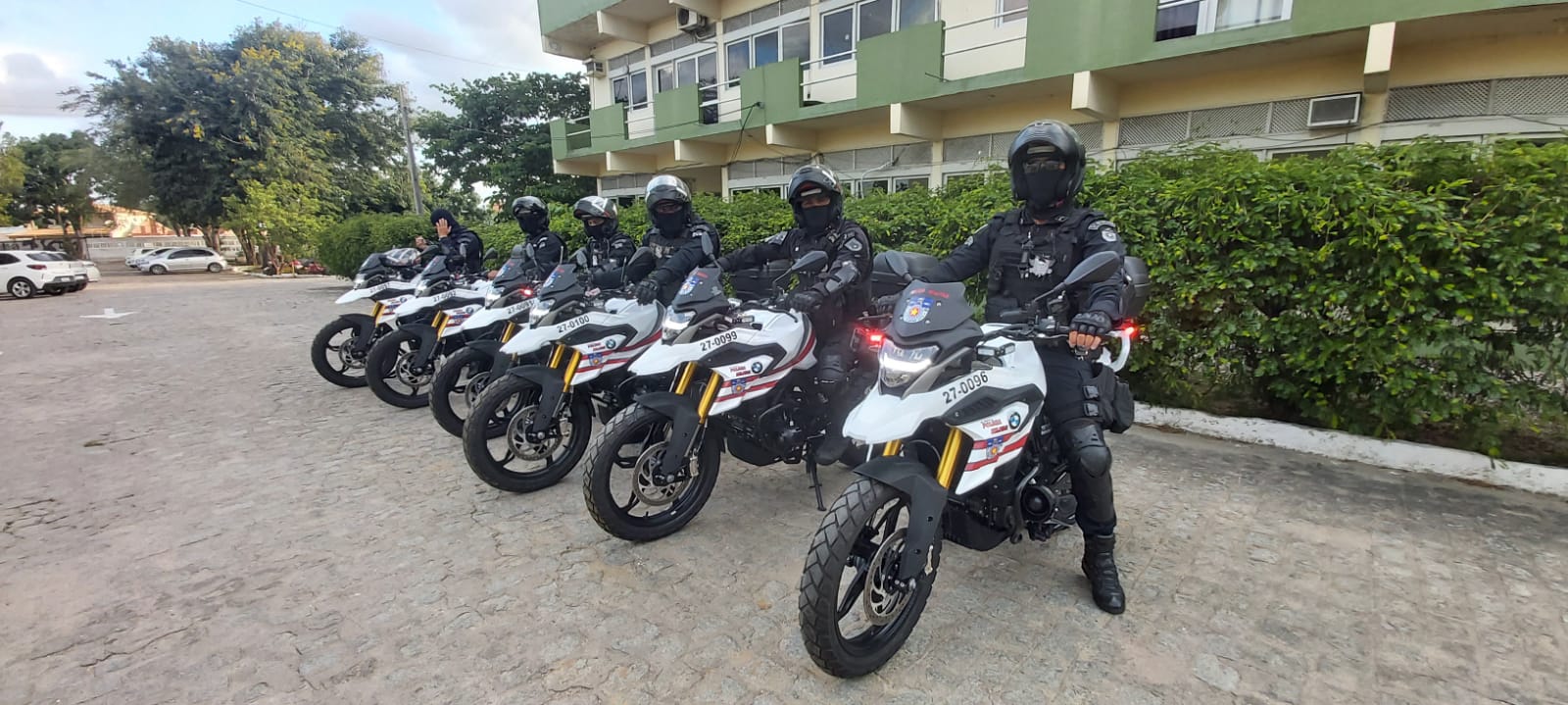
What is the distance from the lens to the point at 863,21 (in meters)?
12.0

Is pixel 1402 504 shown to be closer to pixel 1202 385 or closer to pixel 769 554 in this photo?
pixel 1202 385

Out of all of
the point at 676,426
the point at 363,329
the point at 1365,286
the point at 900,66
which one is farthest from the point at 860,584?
the point at 900,66

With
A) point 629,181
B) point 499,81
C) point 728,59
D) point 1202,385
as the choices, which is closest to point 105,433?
point 1202,385

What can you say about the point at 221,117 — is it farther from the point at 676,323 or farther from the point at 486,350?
the point at 676,323

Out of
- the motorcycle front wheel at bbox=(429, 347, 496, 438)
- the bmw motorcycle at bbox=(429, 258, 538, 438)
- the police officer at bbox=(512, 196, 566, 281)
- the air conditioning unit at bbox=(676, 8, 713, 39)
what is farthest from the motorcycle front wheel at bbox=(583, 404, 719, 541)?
the air conditioning unit at bbox=(676, 8, 713, 39)

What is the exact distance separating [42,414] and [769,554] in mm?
6768

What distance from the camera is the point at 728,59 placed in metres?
14.8

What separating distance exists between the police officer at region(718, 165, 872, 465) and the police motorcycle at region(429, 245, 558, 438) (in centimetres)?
188

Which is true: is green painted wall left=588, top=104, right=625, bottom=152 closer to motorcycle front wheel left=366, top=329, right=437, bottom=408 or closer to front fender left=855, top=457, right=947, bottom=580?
motorcycle front wheel left=366, top=329, right=437, bottom=408

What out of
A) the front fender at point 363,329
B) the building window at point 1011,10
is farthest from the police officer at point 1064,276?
the building window at point 1011,10

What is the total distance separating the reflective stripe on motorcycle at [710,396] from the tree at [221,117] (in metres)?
30.4

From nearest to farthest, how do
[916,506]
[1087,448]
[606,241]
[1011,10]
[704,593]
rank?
1. [916,506]
2. [1087,448]
3. [704,593]
4. [606,241]
5. [1011,10]

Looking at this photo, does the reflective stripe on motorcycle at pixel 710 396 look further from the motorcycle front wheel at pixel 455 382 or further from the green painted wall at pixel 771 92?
the green painted wall at pixel 771 92

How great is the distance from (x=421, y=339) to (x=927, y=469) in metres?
4.83
